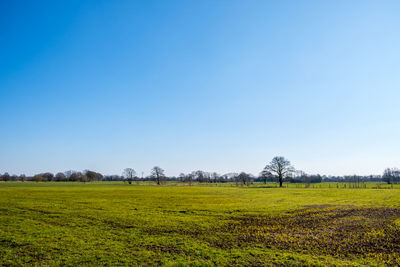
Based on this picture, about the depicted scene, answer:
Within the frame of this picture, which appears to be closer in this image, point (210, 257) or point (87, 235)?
point (210, 257)

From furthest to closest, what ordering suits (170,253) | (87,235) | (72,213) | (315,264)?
(72,213) → (87,235) → (170,253) → (315,264)

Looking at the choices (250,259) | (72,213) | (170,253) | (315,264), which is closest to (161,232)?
(170,253)

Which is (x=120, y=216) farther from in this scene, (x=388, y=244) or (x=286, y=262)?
(x=388, y=244)

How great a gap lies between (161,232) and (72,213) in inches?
563

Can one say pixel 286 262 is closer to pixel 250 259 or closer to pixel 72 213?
pixel 250 259

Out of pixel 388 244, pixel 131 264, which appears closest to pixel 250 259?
pixel 131 264

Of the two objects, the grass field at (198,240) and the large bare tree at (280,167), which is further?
the large bare tree at (280,167)

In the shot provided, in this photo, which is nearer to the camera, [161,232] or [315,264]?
[315,264]

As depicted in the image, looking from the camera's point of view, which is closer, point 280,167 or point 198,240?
point 198,240

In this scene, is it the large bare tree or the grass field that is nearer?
the grass field

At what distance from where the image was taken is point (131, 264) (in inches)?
464

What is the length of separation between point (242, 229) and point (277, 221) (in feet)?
17.8

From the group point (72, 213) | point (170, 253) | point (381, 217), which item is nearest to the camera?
point (170, 253)

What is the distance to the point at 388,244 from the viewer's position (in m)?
15.1
